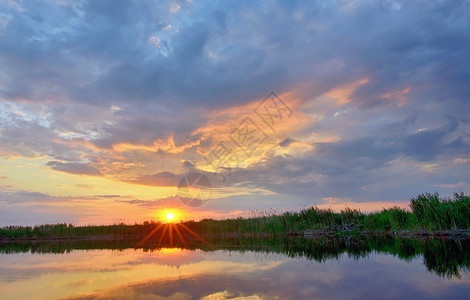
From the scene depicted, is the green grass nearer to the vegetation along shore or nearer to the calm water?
the vegetation along shore

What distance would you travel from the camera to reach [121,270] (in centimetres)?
957

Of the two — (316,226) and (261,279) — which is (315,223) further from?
(261,279)

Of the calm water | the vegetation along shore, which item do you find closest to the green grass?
the vegetation along shore

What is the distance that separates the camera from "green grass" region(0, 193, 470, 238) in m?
18.6

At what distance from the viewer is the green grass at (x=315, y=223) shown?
61.1ft

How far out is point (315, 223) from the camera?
2484cm

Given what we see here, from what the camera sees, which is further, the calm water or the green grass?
the green grass

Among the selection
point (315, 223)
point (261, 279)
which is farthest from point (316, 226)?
point (261, 279)

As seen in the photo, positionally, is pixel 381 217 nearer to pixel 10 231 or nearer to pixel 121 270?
pixel 121 270

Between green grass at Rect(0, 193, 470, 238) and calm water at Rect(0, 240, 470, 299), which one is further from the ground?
green grass at Rect(0, 193, 470, 238)

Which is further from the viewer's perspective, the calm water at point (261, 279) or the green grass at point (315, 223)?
the green grass at point (315, 223)

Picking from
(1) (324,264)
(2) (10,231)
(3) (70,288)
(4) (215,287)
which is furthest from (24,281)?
(2) (10,231)

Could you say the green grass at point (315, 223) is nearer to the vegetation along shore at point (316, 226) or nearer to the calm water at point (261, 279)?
the vegetation along shore at point (316, 226)

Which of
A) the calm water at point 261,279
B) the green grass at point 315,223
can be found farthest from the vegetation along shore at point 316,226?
the calm water at point 261,279
